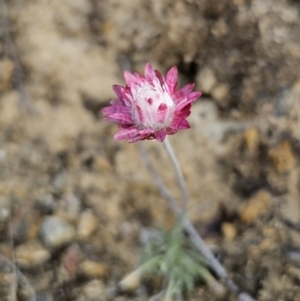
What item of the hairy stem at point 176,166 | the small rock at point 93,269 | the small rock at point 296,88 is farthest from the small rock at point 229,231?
the small rock at point 296,88

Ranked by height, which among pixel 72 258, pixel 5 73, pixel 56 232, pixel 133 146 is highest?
pixel 5 73

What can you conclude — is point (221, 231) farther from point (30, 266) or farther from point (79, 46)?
point (79, 46)

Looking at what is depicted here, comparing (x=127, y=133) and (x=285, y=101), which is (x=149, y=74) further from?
(x=285, y=101)

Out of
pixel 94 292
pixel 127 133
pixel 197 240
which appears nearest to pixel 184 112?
pixel 127 133

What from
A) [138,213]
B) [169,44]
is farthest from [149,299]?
[169,44]

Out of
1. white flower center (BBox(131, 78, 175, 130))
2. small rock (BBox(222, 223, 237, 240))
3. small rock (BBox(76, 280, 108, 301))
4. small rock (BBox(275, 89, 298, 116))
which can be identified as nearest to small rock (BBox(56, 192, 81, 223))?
small rock (BBox(76, 280, 108, 301))

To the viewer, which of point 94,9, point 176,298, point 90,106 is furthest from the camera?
point 94,9
